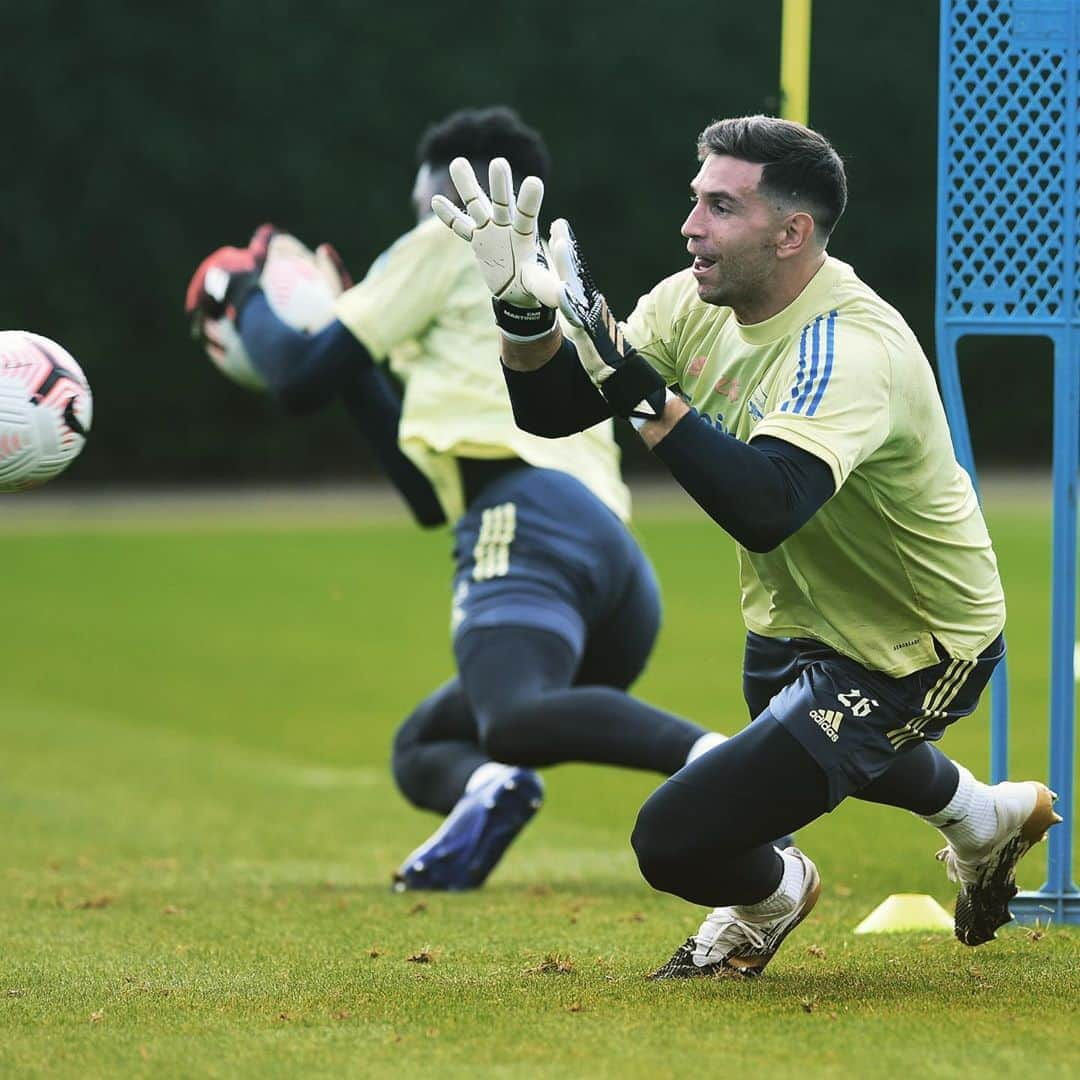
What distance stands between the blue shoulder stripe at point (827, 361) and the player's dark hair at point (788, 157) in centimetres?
24

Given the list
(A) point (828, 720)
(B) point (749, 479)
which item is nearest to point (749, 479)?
(B) point (749, 479)

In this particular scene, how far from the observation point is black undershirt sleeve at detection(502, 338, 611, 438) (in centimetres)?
382

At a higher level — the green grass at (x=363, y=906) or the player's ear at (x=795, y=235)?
the player's ear at (x=795, y=235)

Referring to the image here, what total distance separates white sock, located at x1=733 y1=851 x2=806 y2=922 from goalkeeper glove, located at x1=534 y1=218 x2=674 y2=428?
103 cm

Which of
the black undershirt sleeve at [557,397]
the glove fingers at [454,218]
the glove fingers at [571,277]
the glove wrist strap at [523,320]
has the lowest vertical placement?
the black undershirt sleeve at [557,397]

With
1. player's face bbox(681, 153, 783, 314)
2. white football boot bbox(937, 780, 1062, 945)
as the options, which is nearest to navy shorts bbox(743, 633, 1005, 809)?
white football boot bbox(937, 780, 1062, 945)

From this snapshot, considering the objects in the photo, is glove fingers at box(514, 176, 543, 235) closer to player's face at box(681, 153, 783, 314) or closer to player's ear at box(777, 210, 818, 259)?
player's face at box(681, 153, 783, 314)

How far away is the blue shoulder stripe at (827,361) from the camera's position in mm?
3389

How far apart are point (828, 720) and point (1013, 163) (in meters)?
1.63

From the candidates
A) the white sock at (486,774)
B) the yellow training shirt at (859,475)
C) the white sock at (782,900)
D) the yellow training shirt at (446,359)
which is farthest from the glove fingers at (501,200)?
the white sock at (486,774)

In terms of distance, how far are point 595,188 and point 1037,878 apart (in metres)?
20.1

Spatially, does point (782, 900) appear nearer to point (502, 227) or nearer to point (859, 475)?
point (859, 475)

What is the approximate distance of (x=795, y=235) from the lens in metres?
3.65

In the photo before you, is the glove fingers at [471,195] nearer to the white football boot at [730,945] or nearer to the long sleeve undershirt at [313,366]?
the white football boot at [730,945]
